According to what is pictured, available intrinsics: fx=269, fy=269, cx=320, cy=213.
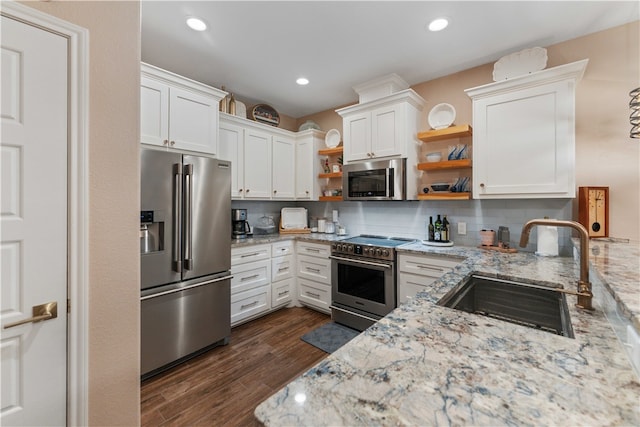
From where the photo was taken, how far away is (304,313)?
3312 millimetres

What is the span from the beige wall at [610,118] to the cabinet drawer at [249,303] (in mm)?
3074

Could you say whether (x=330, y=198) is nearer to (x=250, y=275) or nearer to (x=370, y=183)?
(x=370, y=183)

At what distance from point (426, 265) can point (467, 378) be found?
1.89 meters

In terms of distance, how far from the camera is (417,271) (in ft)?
8.21

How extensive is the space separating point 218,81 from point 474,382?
3467 millimetres

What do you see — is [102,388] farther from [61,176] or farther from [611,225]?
[611,225]

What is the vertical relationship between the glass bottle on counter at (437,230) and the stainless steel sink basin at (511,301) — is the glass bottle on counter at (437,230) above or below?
above

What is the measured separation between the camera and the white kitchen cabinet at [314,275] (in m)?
3.17

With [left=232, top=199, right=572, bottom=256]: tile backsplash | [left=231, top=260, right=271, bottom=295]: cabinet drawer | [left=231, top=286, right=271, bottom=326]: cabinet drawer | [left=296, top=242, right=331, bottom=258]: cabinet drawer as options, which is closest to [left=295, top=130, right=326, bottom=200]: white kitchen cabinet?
[left=232, top=199, right=572, bottom=256]: tile backsplash

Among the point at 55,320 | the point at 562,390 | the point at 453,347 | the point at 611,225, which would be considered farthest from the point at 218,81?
the point at 611,225

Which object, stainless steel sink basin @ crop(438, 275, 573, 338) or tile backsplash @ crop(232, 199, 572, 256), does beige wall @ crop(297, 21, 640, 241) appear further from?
stainless steel sink basin @ crop(438, 275, 573, 338)

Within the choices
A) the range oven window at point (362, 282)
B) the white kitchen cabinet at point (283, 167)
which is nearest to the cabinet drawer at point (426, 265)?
the range oven window at point (362, 282)

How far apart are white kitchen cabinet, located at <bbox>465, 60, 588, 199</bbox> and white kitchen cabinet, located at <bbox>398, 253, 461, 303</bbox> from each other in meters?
→ 0.70

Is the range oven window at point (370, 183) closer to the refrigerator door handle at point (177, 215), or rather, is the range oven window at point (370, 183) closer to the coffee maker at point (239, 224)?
the coffee maker at point (239, 224)
